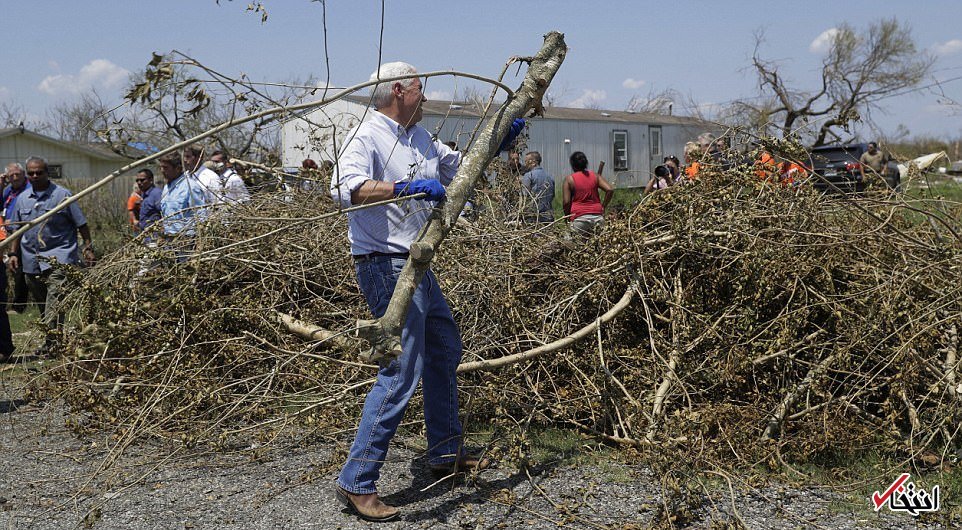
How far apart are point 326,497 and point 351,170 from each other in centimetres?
157

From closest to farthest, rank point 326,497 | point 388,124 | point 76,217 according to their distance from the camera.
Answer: point 388,124 < point 326,497 < point 76,217

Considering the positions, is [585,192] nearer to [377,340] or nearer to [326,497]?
[326,497]

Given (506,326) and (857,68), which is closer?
(506,326)

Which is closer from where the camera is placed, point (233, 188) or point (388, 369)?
point (388, 369)

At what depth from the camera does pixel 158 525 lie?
3.75 metres

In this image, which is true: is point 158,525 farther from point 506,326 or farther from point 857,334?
point 857,334

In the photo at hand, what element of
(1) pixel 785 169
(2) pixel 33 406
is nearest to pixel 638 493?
(1) pixel 785 169

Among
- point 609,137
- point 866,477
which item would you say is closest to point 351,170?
point 866,477

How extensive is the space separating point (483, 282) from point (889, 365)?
2.34 metres

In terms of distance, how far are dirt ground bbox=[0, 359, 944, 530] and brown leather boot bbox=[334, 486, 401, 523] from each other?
47 mm

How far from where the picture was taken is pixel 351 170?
11.9 feet

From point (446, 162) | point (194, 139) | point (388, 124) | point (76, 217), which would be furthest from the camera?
point (76, 217)

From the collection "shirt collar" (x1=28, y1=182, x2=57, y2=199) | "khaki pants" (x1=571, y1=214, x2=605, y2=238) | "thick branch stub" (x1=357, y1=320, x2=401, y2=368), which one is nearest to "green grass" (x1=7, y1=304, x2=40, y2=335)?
"shirt collar" (x1=28, y1=182, x2=57, y2=199)

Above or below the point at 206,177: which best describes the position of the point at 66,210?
below
